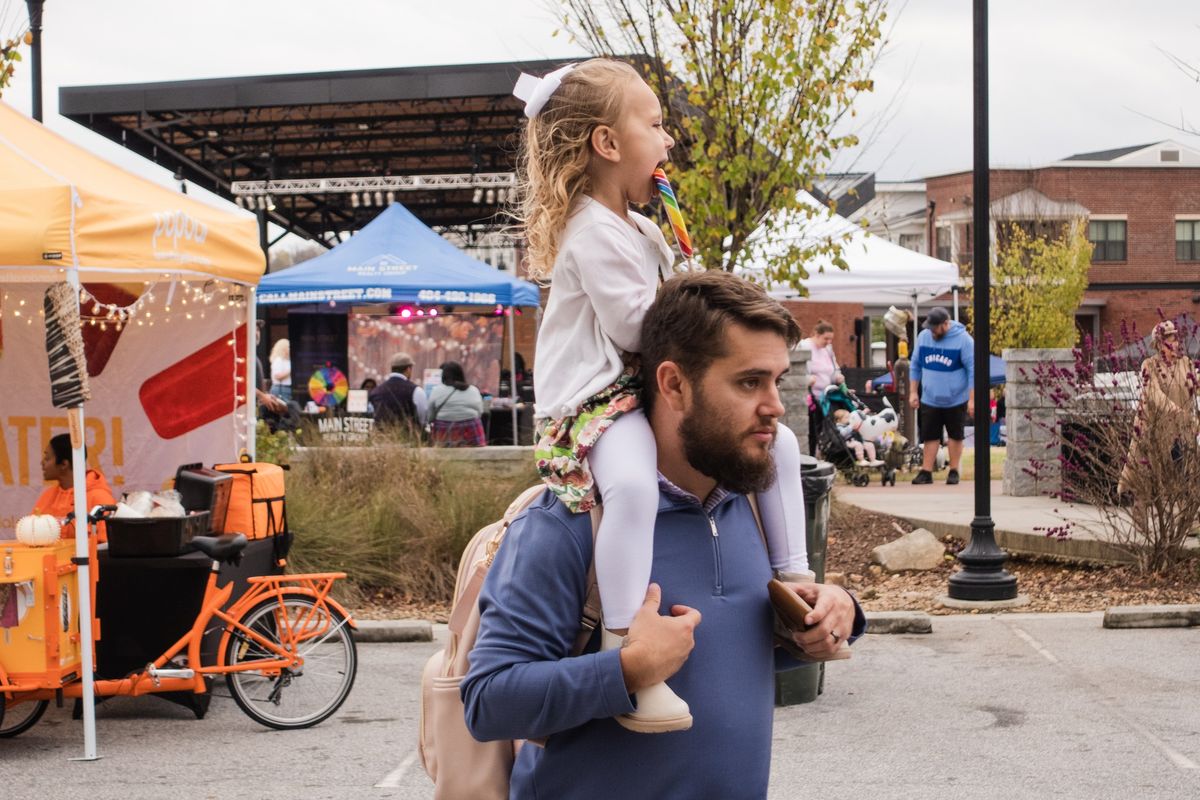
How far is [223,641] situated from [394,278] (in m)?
13.0

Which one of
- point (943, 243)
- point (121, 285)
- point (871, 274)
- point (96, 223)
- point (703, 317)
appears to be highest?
point (943, 243)

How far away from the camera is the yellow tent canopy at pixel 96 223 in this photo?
6.78m

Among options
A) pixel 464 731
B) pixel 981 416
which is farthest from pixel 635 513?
pixel 981 416

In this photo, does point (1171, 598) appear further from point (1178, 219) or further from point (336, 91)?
point (1178, 219)

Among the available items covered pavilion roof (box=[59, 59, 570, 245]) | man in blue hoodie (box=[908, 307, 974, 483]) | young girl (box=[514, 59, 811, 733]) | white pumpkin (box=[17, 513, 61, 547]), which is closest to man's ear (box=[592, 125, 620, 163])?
young girl (box=[514, 59, 811, 733])

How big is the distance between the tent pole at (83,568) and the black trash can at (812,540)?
3.46 metres

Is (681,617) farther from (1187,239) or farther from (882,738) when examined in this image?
(1187,239)

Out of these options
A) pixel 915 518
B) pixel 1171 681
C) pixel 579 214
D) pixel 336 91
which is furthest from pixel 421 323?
pixel 579 214

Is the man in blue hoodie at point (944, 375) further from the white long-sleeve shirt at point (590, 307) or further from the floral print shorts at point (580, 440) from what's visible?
the floral print shorts at point (580, 440)

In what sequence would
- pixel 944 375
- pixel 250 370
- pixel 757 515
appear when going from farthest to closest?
1. pixel 944 375
2. pixel 250 370
3. pixel 757 515

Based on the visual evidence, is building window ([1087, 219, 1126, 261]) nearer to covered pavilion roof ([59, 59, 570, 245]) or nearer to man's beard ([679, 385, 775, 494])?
covered pavilion roof ([59, 59, 570, 245])

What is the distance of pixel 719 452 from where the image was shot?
2.24 meters

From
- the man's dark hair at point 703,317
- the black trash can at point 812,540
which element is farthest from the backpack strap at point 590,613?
the black trash can at point 812,540

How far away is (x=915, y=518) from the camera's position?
12750mm
